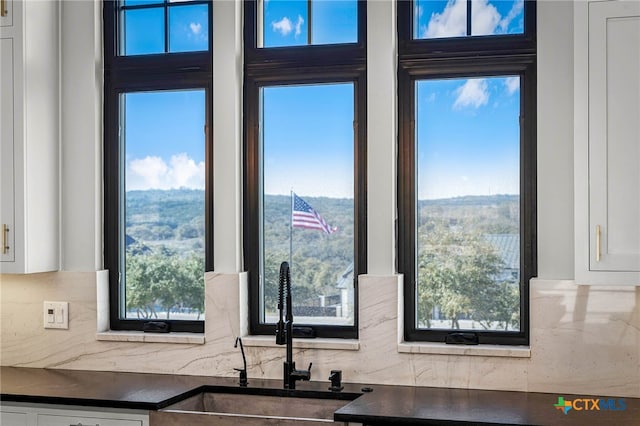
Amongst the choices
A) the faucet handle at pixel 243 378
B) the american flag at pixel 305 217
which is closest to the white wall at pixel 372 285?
the faucet handle at pixel 243 378

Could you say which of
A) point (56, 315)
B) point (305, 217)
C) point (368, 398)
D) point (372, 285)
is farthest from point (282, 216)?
point (56, 315)

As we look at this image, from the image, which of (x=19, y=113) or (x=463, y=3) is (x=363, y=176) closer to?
(x=463, y=3)

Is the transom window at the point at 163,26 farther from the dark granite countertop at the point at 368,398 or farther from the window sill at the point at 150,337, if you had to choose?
the dark granite countertop at the point at 368,398

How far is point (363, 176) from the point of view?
3.67 meters

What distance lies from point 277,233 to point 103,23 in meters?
1.30

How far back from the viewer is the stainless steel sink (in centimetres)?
317

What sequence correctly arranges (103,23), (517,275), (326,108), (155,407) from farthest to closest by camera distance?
(103,23), (326,108), (517,275), (155,407)

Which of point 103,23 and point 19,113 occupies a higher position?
point 103,23

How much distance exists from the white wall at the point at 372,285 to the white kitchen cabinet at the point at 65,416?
552 mm

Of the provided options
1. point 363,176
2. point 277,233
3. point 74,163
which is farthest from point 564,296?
point 74,163

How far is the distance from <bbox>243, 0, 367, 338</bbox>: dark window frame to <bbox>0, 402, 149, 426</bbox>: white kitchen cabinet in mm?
760

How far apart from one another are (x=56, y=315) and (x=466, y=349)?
1.88m

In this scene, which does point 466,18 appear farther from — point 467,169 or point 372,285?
point 372,285

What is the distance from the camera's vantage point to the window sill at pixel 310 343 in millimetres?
3562
